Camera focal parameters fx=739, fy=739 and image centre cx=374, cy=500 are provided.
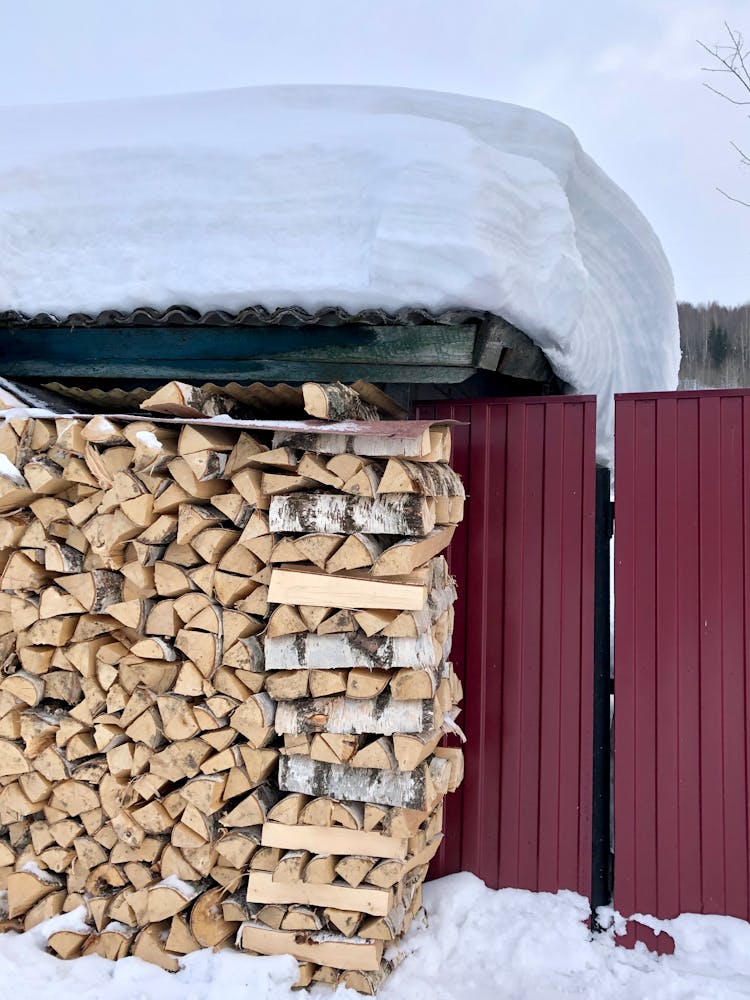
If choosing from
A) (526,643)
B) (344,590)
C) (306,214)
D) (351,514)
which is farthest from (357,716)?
(306,214)

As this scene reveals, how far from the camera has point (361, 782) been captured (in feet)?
8.73

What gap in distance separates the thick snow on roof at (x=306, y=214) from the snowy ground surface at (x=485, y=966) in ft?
7.98

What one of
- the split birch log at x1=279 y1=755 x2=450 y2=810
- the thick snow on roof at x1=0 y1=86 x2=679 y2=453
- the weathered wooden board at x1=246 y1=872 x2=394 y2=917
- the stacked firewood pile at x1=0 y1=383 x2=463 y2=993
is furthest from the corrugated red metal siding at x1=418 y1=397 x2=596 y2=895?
the weathered wooden board at x1=246 y1=872 x2=394 y2=917

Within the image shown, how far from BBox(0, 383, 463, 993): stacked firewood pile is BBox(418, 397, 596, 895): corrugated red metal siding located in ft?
1.23

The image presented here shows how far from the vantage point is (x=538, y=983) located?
2.76 metres

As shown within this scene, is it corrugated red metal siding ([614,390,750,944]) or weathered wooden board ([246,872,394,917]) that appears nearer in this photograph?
weathered wooden board ([246,872,394,917])

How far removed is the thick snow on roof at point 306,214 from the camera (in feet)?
9.03

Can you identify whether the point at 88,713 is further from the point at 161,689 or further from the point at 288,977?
the point at 288,977

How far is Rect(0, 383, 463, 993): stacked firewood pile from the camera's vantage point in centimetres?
262

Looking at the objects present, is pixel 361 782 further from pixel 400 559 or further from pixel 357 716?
pixel 400 559

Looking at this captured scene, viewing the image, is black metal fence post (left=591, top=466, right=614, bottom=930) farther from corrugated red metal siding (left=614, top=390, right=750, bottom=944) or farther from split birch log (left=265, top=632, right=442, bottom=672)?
split birch log (left=265, top=632, right=442, bottom=672)

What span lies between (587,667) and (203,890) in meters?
1.78

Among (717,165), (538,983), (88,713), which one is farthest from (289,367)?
(717,165)

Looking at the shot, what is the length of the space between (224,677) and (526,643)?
4.38 feet
